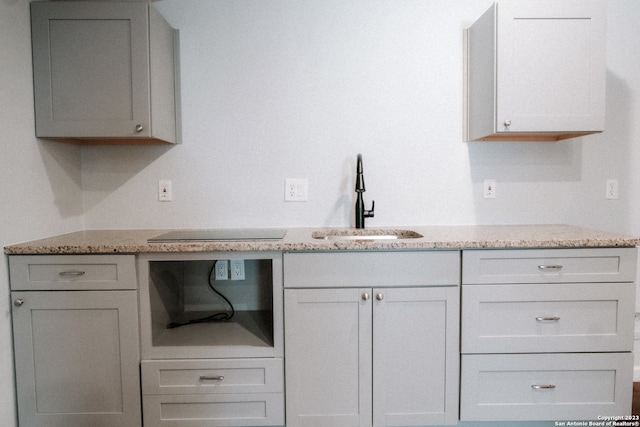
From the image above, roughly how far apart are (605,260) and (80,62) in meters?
2.30

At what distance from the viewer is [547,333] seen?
1.54m

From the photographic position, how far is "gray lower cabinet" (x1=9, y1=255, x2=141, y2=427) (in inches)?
58.5

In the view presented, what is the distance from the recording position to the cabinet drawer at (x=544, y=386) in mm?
1539

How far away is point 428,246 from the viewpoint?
149 centimetres

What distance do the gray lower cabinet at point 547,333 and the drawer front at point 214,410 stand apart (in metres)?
0.78

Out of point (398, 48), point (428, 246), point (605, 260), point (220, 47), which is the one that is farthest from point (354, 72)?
point (605, 260)

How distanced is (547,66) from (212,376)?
191 cm

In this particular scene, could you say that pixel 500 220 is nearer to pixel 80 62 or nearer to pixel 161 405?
pixel 161 405

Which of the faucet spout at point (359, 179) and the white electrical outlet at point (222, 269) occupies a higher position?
the faucet spout at point (359, 179)

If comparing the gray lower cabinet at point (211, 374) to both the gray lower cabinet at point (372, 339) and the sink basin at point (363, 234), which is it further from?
the sink basin at point (363, 234)

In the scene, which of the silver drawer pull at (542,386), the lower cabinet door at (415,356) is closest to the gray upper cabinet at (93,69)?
the lower cabinet door at (415,356)

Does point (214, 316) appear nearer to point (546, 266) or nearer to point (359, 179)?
point (359, 179)

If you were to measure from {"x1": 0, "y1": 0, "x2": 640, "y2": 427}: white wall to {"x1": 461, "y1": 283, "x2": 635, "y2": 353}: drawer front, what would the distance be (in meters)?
0.59

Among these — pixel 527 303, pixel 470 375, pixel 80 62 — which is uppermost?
pixel 80 62
